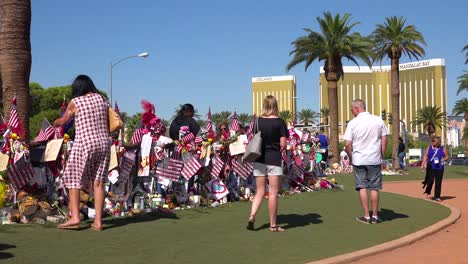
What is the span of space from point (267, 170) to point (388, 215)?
3.33 metres

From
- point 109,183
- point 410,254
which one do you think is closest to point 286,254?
point 410,254

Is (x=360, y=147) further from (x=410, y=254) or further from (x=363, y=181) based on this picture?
(x=410, y=254)

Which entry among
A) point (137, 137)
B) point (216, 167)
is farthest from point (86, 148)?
point (216, 167)

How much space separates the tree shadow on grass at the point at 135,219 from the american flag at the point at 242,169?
2.57 m

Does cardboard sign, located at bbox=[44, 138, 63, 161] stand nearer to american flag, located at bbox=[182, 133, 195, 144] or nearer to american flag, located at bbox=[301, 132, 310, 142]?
american flag, located at bbox=[182, 133, 195, 144]

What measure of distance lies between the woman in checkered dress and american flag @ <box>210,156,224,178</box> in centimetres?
383

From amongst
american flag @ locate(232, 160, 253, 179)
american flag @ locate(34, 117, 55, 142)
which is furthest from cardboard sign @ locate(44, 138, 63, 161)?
american flag @ locate(232, 160, 253, 179)

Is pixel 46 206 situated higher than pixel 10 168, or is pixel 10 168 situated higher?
pixel 10 168

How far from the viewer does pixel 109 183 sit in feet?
29.7

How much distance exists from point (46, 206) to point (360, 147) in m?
4.81

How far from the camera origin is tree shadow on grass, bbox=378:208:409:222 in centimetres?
969

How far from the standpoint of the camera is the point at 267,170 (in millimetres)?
7836

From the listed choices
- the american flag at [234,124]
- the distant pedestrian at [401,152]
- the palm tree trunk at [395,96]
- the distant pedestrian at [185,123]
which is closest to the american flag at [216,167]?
the distant pedestrian at [185,123]

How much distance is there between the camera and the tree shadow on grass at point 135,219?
25.7 feet
